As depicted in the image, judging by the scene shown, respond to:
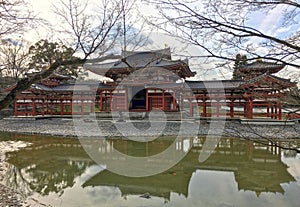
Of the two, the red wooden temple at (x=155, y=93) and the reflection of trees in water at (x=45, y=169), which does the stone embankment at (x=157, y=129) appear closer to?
the red wooden temple at (x=155, y=93)

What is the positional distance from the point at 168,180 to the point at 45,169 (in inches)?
134

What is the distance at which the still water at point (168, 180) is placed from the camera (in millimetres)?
4410

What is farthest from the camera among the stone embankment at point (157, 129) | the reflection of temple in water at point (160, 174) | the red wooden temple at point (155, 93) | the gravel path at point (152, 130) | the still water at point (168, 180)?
the red wooden temple at point (155, 93)

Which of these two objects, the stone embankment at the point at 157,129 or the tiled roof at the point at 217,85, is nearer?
the stone embankment at the point at 157,129

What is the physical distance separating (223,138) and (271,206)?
24.3 ft

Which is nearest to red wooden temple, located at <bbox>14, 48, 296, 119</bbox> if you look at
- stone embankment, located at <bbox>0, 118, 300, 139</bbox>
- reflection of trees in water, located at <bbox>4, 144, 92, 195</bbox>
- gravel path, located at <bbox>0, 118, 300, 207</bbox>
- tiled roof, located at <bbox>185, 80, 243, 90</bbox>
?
tiled roof, located at <bbox>185, 80, 243, 90</bbox>

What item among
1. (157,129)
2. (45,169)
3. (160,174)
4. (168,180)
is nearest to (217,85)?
(157,129)

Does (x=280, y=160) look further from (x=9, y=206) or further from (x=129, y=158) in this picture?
(x=9, y=206)

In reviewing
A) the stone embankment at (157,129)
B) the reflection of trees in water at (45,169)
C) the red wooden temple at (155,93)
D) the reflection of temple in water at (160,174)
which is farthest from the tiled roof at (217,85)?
the reflection of trees in water at (45,169)

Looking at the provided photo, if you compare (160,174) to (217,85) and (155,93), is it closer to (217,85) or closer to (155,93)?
(217,85)

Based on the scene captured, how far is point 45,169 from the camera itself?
6465 millimetres

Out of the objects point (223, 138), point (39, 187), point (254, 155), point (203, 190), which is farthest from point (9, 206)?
point (223, 138)

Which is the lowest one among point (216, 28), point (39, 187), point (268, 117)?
point (39, 187)

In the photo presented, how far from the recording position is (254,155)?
8062 millimetres
